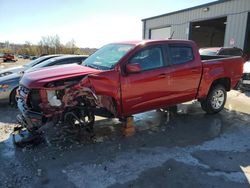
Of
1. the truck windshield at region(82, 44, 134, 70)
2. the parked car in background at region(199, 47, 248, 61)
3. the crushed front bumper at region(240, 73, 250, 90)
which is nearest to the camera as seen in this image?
the truck windshield at region(82, 44, 134, 70)

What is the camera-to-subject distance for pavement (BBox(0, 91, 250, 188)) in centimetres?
327

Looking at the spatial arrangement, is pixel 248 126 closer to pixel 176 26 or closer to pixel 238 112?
pixel 238 112

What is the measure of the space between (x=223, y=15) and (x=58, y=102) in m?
14.9

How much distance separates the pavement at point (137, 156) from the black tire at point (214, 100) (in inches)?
19.0

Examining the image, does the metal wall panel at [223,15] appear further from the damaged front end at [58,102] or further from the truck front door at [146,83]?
the damaged front end at [58,102]

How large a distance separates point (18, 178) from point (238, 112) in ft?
19.8

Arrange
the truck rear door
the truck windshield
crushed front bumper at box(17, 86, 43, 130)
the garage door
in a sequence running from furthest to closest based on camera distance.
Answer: the garage door < the truck rear door < the truck windshield < crushed front bumper at box(17, 86, 43, 130)

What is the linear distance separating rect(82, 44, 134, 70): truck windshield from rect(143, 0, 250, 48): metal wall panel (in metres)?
11.9

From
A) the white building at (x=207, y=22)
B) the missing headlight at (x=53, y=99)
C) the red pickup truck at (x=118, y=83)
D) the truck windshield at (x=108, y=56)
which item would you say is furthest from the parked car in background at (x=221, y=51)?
the missing headlight at (x=53, y=99)

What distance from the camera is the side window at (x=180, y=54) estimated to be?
5.15 metres

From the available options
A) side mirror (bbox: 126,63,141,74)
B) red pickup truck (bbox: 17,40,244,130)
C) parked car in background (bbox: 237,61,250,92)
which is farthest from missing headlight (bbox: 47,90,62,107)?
parked car in background (bbox: 237,61,250,92)

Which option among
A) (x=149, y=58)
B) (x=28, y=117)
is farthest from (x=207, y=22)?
(x=28, y=117)

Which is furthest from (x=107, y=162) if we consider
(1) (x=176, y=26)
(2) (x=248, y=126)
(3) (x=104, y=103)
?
(1) (x=176, y=26)

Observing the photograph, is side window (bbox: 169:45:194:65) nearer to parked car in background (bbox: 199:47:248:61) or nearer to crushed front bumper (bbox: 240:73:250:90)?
crushed front bumper (bbox: 240:73:250:90)
